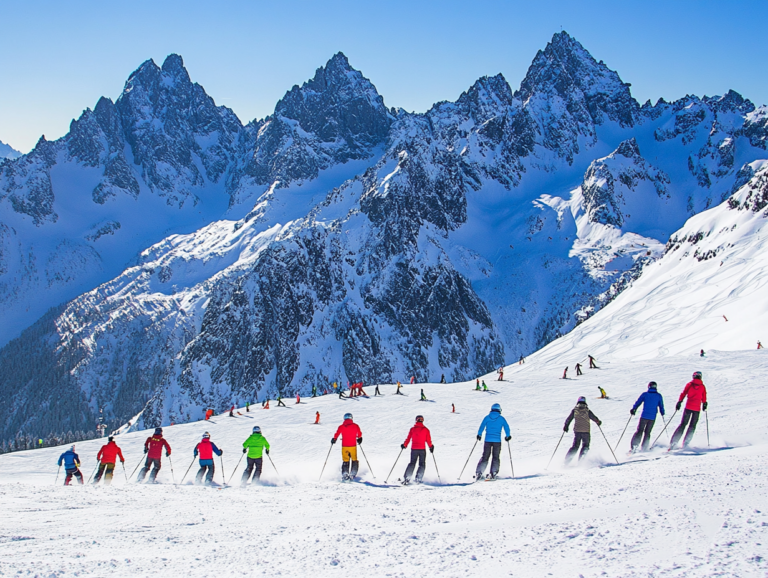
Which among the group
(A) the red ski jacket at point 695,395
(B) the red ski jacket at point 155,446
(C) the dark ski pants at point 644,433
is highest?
(A) the red ski jacket at point 695,395

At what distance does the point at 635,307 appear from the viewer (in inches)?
2613

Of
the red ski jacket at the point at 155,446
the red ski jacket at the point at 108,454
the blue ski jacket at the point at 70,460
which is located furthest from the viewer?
the blue ski jacket at the point at 70,460

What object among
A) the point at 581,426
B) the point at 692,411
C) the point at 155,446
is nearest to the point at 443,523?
the point at 581,426

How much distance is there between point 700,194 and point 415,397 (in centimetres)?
19056

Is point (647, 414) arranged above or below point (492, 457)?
above

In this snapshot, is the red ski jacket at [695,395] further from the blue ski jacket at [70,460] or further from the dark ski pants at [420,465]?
the blue ski jacket at [70,460]

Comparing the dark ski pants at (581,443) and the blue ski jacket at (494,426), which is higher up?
the blue ski jacket at (494,426)

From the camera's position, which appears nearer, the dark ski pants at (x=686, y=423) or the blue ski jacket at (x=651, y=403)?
the dark ski pants at (x=686, y=423)

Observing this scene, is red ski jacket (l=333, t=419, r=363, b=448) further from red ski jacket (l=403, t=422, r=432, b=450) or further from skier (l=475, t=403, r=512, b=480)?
skier (l=475, t=403, r=512, b=480)

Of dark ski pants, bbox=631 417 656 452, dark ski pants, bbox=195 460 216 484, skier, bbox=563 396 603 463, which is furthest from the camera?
dark ski pants, bbox=195 460 216 484

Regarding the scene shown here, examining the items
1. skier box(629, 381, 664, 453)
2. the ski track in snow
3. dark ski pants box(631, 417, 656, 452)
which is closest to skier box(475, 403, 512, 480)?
the ski track in snow

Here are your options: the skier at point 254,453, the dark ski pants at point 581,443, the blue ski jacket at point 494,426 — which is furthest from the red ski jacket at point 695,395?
the skier at point 254,453

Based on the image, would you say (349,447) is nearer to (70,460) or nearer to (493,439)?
(493,439)

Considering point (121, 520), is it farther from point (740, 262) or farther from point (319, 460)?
point (740, 262)
